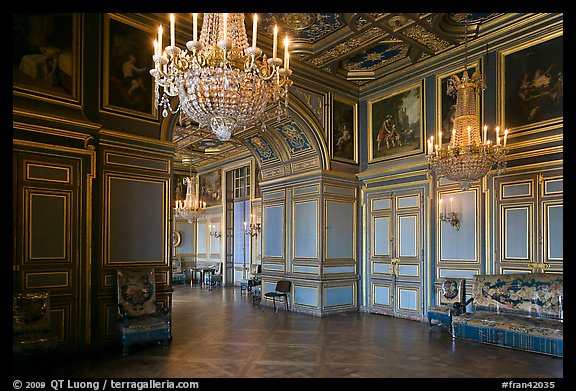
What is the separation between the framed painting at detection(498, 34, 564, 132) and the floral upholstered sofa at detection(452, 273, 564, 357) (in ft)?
8.56

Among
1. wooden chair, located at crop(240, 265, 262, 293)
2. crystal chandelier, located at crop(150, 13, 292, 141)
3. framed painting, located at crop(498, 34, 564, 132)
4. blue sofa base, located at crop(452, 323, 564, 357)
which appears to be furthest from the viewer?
wooden chair, located at crop(240, 265, 262, 293)

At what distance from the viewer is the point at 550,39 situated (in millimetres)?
6727

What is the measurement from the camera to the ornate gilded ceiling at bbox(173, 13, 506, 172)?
7012 mm

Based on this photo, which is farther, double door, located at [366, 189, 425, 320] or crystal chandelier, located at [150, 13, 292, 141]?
double door, located at [366, 189, 425, 320]

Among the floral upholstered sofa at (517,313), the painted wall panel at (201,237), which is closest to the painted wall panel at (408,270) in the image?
the floral upholstered sofa at (517,313)

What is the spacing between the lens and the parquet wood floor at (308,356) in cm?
488

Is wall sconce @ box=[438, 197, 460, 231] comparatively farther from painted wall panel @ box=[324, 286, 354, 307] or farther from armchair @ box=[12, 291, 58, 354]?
armchair @ box=[12, 291, 58, 354]

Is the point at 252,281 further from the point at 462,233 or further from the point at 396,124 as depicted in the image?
the point at 462,233

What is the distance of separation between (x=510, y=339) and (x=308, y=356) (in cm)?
297

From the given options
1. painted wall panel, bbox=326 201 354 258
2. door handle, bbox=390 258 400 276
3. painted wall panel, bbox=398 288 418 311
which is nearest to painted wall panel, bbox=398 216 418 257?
door handle, bbox=390 258 400 276

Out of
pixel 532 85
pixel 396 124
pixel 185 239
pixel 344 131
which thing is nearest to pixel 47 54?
pixel 344 131

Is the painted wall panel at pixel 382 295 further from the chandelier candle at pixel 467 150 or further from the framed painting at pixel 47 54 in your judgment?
the framed painting at pixel 47 54

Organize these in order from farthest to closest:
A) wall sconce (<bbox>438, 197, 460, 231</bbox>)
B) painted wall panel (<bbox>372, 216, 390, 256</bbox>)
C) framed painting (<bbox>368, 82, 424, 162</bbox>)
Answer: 1. painted wall panel (<bbox>372, 216, 390, 256</bbox>)
2. framed painting (<bbox>368, 82, 424, 162</bbox>)
3. wall sconce (<bbox>438, 197, 460, 231</bbox>)

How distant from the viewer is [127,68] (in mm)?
6258
